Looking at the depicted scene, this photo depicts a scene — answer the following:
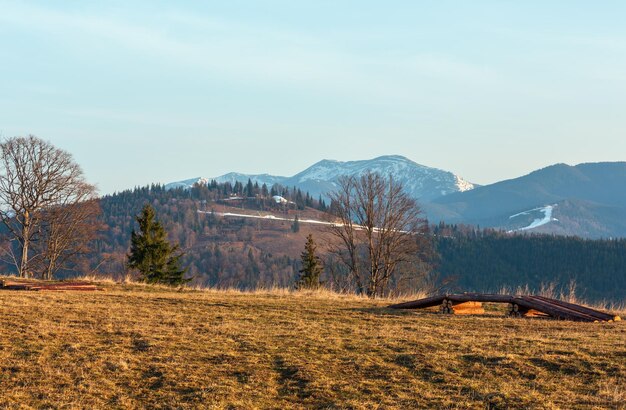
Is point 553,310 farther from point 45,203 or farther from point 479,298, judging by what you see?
point 45,203

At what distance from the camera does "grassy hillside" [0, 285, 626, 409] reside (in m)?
11.7

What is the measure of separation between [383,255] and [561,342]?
114 feet

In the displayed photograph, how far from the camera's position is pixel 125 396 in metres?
11.9

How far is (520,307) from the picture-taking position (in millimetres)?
23172

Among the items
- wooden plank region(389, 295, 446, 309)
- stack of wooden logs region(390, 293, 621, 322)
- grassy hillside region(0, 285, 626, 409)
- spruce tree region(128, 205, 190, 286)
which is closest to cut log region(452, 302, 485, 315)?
stack of wooden logs region(390, 293, 621, 322)

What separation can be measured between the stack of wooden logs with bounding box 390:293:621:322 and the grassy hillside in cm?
128

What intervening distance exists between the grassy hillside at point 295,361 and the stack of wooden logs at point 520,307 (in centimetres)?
128

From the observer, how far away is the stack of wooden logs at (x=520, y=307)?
2170 centimetres

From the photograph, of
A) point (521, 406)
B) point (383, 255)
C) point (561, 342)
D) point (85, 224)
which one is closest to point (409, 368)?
point (521, 406)

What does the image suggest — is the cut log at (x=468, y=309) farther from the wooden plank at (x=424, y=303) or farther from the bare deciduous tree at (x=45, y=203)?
the bare deciduous tree at (x=45, y=203)

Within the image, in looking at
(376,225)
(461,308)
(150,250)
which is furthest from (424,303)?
(150,250)

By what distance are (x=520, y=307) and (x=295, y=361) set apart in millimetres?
11958

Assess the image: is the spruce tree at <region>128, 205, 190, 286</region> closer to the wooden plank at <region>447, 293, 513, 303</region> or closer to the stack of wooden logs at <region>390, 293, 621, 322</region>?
the stack of wooden logs at <region>390, 293, 621, 322</region>

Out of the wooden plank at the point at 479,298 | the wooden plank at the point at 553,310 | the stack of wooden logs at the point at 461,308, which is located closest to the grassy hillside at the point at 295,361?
the wooden plank at the point at 553,310
